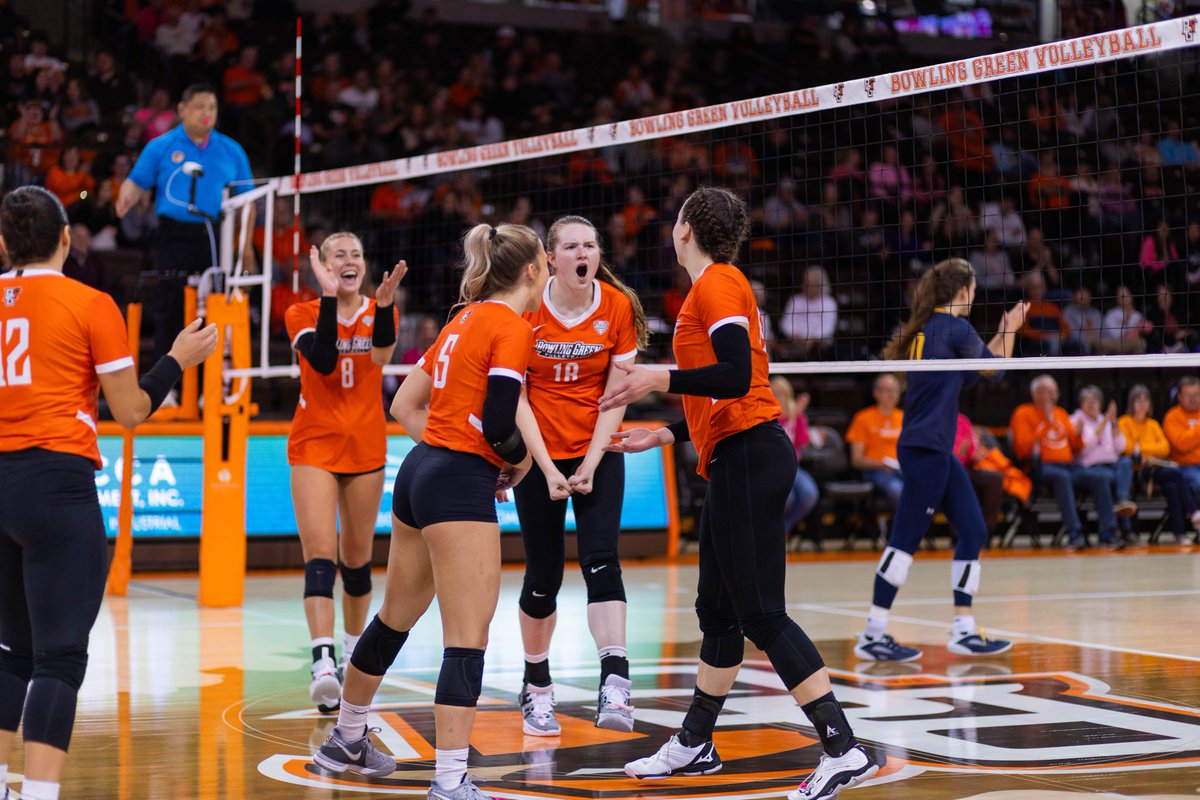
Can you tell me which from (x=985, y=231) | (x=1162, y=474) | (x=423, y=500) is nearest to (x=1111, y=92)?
(x=985, y=231)

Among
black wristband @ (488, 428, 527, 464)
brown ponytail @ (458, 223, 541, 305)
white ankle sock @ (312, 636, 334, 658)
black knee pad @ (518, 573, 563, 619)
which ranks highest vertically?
brown ponytail @ (458, 223, 541, 305)

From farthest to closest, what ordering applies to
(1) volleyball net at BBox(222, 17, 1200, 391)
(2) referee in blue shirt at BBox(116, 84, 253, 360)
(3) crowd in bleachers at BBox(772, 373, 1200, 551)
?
(3) crowd in bleachers at BBox(772, 373, 1200, 551) < (1) volleyball net at BBox(222, 17, 1200, 391) < (2) referee in blue shirt at BBox(116, 84, 253, 360)

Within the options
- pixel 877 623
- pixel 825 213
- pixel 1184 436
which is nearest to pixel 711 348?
pixel 877 623

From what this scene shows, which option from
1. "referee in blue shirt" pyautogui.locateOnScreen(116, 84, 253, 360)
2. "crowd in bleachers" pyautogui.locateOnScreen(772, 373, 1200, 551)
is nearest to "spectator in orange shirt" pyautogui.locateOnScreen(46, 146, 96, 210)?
"referee in blue shirt" pyautogui.locateOnScreen(116, 84, 253, 360)

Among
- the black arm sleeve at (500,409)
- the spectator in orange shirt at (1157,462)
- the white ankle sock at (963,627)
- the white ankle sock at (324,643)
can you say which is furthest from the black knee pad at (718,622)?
the spectator in orange shirt at (1157,462)

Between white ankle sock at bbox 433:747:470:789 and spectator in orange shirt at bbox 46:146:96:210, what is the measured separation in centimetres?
1136

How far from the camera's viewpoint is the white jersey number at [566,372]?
19.1 ft

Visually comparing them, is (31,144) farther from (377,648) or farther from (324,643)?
(377,648)

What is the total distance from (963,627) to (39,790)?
5.23 meters

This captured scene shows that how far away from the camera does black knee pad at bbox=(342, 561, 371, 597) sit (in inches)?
253

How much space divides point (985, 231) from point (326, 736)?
42.4ft

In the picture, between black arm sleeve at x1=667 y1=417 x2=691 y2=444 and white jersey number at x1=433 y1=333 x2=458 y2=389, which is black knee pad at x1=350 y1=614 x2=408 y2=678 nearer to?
white jersey number at x1=433 y1=333 x2=458 y2=389

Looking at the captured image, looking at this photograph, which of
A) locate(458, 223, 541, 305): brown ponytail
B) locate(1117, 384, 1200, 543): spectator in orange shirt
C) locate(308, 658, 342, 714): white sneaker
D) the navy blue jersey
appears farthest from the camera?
locate(1117, 384, 1200, 543): spectator in orange shirt

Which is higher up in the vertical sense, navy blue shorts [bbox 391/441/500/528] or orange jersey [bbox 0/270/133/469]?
orange jersey [bbox 0/270/133/469]
